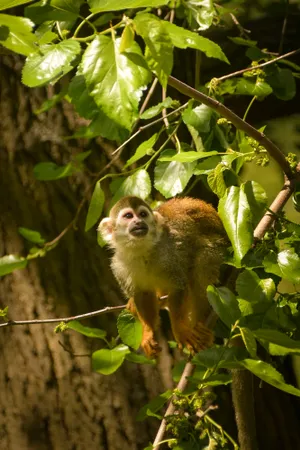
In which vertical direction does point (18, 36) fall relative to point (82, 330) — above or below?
above

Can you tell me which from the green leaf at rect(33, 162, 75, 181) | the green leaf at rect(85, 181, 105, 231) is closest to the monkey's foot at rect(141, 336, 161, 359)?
the green leaf at rect(85, 181, 105, 231)

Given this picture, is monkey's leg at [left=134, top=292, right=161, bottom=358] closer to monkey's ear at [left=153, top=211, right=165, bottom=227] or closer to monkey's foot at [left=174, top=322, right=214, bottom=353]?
monkey's foot at [left=174, top=322, right=214, bottom=353]

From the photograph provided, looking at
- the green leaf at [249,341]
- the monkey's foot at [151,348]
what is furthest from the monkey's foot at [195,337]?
the green leaf at [249,341]

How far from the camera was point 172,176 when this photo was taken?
8.50ft

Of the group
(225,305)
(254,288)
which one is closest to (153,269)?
(254,288)

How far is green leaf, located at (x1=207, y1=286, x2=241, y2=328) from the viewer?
1.88 m

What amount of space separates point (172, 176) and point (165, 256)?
2.19 ft

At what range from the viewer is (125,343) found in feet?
8.30

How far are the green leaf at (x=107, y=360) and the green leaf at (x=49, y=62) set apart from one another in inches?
45.7

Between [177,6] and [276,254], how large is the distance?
1.55m

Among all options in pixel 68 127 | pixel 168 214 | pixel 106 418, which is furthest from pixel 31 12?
pixel 106 418

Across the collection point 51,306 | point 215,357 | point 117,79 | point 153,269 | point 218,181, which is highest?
point 117,79

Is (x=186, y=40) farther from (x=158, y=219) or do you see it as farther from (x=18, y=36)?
(x=158, y=219)

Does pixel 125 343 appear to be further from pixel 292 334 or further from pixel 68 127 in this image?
pixel 68 127
